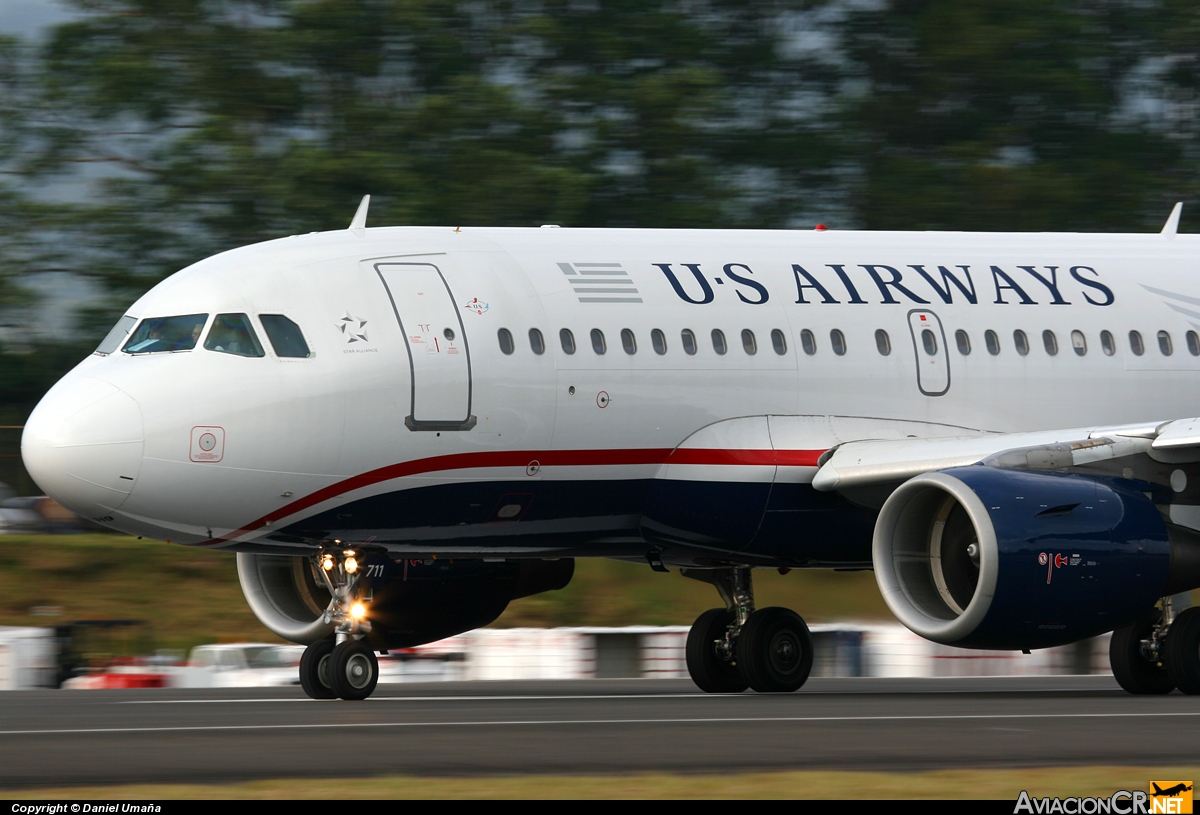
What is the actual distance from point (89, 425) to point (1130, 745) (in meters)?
9.58

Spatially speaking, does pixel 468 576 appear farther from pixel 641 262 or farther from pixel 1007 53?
pixel 1007 53

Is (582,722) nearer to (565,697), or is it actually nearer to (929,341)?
(565,697)

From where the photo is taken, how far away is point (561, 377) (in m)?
20.6

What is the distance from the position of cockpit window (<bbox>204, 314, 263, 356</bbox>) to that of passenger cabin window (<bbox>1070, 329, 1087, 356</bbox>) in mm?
9360

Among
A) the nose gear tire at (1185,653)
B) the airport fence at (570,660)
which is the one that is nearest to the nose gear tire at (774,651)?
the nose gear tire at (1185,653)

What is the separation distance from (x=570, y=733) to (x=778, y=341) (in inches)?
290

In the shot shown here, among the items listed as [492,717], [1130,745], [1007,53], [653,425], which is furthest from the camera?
[1007,53]

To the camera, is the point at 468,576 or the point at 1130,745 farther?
the point at 468,576

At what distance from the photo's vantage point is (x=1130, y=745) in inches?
559

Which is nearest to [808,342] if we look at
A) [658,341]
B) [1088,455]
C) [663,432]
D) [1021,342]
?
[658,341]

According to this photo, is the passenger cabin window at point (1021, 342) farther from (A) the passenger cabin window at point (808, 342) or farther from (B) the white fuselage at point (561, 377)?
(A) the passenger cabin window at point (808, 342)

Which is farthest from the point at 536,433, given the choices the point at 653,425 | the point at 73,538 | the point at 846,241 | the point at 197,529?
the point at 73,538

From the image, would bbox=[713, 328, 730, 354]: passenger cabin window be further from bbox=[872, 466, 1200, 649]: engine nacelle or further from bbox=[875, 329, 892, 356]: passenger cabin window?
bbox=[872, 466, 1200, 649]: engine nacelle

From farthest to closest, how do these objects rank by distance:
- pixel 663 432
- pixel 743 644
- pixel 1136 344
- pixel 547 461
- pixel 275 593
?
pixel 1136 344
pixel 743 644
pixel 275 593
pixel 663 432
pixel 547 461
